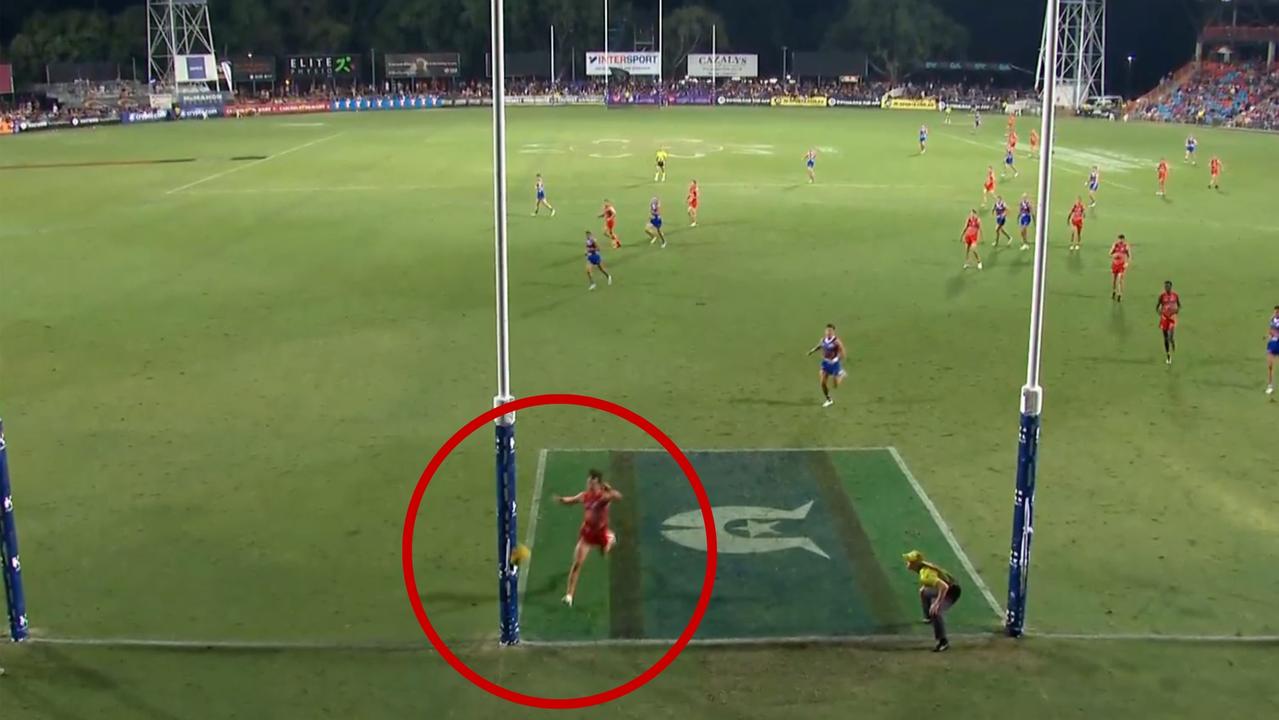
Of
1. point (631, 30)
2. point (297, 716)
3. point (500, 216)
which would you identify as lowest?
point (297, 716)

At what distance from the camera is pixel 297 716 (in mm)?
11914

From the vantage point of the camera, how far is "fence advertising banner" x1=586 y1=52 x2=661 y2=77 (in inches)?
4970

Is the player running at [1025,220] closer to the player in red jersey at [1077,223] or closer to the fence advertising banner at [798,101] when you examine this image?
the player in red jersey at [1077,223]

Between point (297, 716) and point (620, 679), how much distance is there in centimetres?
347

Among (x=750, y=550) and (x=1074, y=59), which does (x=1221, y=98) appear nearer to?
(x=1074, y=59)

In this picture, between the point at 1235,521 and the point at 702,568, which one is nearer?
the point at 702,568

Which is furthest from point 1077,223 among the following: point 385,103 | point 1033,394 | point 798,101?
point 385,103

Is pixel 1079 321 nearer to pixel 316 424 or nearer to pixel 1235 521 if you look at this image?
pixel 1235 521

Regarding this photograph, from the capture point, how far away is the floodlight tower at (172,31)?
4134 inches

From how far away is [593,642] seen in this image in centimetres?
1349

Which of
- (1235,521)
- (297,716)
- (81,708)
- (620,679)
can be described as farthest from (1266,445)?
(81,708)

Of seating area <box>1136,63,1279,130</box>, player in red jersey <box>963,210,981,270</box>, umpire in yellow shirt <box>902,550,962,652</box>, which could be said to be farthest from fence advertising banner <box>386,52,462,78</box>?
umpire in yellow shirt <box>902,550,962,652</box>

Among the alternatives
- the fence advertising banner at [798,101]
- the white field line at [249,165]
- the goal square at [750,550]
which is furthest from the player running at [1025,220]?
the fence advertising banner at [798,101]

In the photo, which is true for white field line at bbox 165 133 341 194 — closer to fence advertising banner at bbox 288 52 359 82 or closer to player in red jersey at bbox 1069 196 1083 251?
player in red jersey at bbox 1069 196 1083 251
